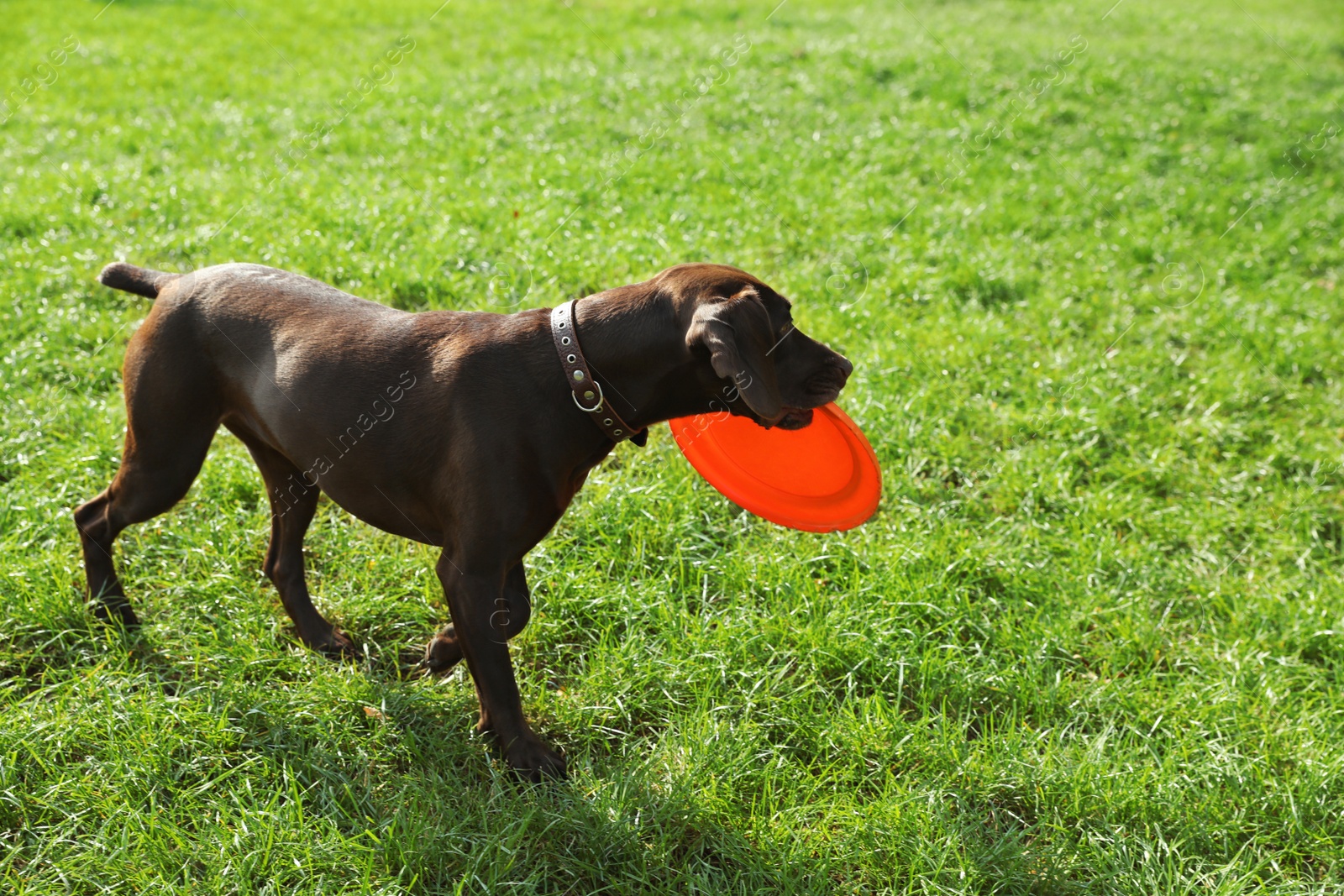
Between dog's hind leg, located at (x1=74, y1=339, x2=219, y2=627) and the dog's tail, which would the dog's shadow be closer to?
dog's hind leg, located at (x1=74, y1=339, x2=219, y2=627)

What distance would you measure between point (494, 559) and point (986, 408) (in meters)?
3.14

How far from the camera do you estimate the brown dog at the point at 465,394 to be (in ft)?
9.06

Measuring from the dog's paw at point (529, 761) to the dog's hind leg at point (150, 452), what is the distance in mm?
1357

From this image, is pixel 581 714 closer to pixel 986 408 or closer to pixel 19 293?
pixel 986 408

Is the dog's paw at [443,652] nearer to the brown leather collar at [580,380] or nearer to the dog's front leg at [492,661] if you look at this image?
the dog's front leg at [492,661]

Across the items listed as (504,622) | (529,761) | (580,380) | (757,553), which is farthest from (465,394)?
(757,553)


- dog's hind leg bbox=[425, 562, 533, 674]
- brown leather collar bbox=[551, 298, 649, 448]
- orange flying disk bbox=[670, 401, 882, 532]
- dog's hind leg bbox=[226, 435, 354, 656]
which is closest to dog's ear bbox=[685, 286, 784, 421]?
brown leather collar bbox=[551, 298, 649, 448]

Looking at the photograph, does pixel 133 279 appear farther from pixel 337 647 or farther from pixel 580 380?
pixel 580 380

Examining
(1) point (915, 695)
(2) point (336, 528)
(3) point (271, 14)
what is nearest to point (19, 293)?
(2) point (336, 528)

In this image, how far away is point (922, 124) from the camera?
A: 346 inches

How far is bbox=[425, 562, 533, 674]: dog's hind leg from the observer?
285cm

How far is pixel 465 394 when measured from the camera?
2830 millimetres

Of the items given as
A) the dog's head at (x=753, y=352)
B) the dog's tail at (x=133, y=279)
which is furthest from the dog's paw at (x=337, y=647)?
the dog's head at (x=753, y=352)

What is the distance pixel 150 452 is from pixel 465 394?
1.11 m
